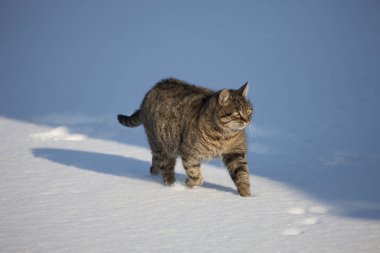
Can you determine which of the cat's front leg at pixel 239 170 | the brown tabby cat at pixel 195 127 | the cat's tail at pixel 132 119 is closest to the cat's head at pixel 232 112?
the brown tabby cat at pixel 195 127

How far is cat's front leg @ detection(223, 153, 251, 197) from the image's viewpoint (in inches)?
186

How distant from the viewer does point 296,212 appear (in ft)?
13.9

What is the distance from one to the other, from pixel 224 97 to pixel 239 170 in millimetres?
700

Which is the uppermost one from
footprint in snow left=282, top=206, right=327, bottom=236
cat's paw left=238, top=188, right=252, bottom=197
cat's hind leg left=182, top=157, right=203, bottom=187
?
cat's hind leg left=182, top=157, right=203, bottom=187

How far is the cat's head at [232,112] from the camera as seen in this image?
183 inches

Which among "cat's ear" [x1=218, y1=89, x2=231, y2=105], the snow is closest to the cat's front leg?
the snow

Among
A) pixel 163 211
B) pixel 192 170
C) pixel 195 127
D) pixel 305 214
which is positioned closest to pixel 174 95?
pixel 195 127

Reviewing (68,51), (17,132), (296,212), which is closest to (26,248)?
(296,212)

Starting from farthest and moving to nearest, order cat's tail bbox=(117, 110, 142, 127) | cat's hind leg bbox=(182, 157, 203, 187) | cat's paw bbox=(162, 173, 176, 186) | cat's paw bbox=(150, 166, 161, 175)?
cat's tail bbox=(117, 110, 142, 127)
cat's paw bbox=(150, 166, 161, 175)
cat's paw bbox=(162, 173, 176, 186)
cat's hind leg bbox=(182, 157, 203, 187)

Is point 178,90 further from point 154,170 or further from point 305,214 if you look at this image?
point 305,214

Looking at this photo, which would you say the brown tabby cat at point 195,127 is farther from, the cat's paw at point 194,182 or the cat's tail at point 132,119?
the cat's tail at point 132,119

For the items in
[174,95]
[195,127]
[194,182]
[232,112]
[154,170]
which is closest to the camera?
[232,112]

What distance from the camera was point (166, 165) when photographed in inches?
206

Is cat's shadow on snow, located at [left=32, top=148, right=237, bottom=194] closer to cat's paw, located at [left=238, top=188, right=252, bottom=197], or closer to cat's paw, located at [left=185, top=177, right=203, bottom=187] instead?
cat's paw, located at [left=185, top=177, right=203, bottom=187]
